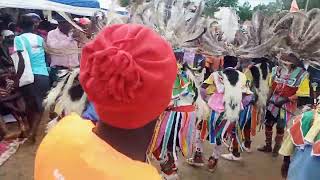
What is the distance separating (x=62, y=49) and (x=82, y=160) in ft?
12.6

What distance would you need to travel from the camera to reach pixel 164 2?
179 inches

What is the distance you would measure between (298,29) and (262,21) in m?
0.45

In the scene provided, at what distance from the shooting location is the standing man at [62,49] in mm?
4418

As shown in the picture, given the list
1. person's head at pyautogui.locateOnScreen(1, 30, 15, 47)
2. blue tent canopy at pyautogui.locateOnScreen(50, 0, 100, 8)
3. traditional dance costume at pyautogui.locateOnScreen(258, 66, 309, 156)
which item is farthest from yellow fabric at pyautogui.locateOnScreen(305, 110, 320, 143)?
blue tent canopy at pyautogui.locateOnScreen(50, 0, 100, 8)

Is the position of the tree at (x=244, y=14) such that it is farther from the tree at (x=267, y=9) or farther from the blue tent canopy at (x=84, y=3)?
the blue tent canopy at (x=84, y=3)

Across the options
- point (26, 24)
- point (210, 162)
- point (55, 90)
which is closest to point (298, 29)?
point (210, 162)

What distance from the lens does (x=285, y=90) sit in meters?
6.07

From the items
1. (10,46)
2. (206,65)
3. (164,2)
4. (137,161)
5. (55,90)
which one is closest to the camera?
(137,161)

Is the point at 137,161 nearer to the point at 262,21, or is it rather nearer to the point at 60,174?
the point at 60,174

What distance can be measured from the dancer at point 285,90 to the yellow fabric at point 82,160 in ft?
16.2

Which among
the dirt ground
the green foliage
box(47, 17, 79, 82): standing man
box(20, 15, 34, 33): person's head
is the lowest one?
the dirt ground

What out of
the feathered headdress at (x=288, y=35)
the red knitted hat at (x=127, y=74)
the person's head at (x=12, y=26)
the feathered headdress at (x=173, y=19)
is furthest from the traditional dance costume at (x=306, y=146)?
the person's head at (x=12, y=26)

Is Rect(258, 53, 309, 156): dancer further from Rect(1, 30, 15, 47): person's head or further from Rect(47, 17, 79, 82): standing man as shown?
Rect(1, 30, 15, 47): person's head

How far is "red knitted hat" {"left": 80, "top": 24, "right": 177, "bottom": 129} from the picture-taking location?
1.05 metres
